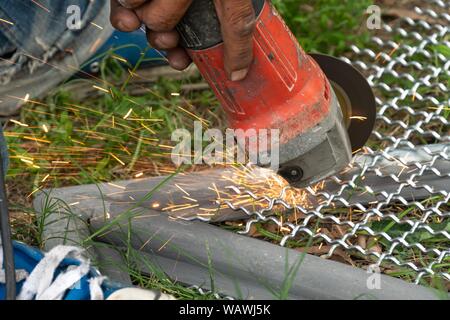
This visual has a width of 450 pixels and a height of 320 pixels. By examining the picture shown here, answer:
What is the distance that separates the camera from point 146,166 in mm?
2318

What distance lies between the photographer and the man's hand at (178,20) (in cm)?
162

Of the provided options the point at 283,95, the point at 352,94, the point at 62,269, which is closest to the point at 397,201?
the point at 352,94

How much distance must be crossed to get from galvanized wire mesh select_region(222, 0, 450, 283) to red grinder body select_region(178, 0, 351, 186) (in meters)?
0.18

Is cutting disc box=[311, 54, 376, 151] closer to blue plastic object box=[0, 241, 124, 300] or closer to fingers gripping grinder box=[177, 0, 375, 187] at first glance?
fingers gripping grinder box=[177, 0, 375, 187]

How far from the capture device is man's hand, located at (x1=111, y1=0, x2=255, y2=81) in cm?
162

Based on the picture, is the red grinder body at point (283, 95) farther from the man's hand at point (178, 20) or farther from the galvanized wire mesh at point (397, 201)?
Result: the galvanized wire mesh at point (397, 201)

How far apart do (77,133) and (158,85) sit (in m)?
0.31

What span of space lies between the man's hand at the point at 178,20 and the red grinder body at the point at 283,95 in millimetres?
32

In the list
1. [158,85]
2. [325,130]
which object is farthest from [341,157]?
[158,85]

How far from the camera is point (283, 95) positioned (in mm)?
1818

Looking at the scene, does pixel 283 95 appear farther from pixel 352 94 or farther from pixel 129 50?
pixel 129 50

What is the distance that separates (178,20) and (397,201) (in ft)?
2.61

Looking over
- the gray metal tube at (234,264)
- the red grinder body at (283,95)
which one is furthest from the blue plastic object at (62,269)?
the red grinder body at (283,95)
